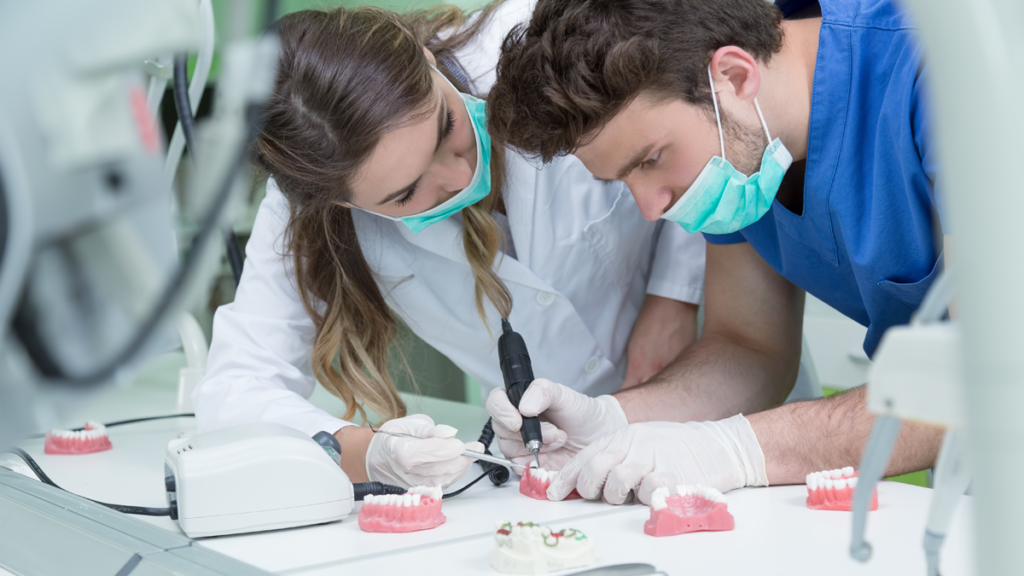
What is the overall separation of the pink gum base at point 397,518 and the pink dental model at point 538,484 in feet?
0.63

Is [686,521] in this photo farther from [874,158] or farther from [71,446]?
[71,446]

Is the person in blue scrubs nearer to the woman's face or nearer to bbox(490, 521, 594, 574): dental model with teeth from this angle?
the woman's face

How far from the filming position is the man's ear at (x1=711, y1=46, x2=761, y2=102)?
1.28 metres

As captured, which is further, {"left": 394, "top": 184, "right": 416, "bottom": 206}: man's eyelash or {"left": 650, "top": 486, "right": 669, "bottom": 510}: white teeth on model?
{"left": 394, "top": 184, "right": 416, "bottom": 206}: man's eyelash

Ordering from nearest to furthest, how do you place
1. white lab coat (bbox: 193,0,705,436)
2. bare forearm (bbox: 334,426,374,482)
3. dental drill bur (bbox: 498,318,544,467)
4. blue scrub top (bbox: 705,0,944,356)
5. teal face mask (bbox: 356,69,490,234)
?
blue scrub top (bbox: 705,0,944,356), dental drill bur (bbox: 498,318,544,467), bare forearm (bbox: 334,426,374,482), teal face mask (bbox: 356,69,490,234), white lab coat (bbox: 193,0,705,436)

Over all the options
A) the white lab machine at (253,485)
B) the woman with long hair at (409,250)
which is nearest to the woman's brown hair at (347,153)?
the woman with long hair at (409,250)

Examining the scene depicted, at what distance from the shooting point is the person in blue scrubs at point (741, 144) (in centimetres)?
117

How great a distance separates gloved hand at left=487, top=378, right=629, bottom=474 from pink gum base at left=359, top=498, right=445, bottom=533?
312 mm

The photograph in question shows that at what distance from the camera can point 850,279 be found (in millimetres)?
1492

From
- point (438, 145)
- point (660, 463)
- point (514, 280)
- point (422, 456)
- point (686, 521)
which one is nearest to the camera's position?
point (686, 521)

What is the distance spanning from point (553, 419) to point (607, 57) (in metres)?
0.60

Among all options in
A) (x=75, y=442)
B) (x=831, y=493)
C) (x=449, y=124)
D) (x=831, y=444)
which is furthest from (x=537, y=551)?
(x=75, y=442)

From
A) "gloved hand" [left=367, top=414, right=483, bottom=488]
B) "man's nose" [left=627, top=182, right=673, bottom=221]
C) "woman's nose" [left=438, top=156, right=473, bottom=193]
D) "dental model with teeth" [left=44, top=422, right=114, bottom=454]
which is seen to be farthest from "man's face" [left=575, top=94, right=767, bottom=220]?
"dental model with teeth" [left=44, top=422, right=114, bottom=454]

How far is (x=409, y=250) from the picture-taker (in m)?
1.82
